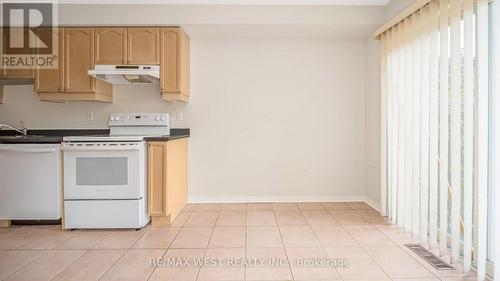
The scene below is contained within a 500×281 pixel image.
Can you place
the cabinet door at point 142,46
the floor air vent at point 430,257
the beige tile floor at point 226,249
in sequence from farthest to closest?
the cabinet door at point 142,46
the floor air vent at point 430,257
the beige tile floor at point 226,249

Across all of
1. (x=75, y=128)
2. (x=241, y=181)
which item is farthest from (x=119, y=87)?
(x=241, y=181)

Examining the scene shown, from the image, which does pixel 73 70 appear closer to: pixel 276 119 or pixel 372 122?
pixel 276 119

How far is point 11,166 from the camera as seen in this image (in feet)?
11.4

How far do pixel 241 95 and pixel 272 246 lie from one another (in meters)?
2.26

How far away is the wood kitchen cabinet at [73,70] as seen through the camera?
3.98m

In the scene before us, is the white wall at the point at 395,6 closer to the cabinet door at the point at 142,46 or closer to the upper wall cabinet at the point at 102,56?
the upper wall cabinet at the point at 102,56

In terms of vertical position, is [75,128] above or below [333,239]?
above

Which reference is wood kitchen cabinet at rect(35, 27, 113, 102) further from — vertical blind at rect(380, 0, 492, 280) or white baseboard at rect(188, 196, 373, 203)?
vertical blind at rect(380, 0, 492, 280)

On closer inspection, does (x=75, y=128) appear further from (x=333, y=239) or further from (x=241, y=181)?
(x=333, y=239)

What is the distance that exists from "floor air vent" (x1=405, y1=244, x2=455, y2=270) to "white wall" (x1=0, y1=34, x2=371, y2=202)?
1.72 meters

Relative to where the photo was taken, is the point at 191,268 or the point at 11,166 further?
the point at 11,166

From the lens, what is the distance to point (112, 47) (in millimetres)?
3963

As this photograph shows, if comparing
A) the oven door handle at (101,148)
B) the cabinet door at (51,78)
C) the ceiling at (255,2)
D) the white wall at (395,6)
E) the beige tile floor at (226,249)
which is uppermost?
the ceiling at (255,2)

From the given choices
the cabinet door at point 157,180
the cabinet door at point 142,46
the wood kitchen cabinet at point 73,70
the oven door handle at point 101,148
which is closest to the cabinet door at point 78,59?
the wood kitchen cabinet at point 73,70
